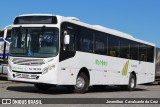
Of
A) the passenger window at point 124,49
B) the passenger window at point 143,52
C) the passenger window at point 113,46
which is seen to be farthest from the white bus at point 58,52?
the passenger window at point 143,52

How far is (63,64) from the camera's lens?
56.8 ft

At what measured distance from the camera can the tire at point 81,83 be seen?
61.0ft

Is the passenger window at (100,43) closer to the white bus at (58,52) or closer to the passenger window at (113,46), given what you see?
the white bus at (58,52)

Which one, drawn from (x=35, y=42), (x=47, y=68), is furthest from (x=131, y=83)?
(x=35, y=42)

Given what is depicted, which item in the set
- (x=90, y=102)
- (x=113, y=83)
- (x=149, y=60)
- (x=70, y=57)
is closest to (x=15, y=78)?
(x=70, y=57)

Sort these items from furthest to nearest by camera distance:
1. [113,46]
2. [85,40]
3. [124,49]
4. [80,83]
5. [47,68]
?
[124,49] < [113,46] < [85,40] < [80,83] < [47,68]

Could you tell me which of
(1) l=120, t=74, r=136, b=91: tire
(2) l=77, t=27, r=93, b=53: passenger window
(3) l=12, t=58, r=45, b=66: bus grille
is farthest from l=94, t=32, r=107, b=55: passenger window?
(1) l=120, t=74, r=136, b=91: tire

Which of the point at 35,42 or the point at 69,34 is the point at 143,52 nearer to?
the point at 69,34

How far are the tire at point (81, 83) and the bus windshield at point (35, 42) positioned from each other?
7.61 feet

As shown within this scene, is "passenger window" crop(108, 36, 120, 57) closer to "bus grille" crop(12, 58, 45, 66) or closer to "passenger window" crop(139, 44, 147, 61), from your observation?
"passenger window" crop(139, 44, 147, 61)

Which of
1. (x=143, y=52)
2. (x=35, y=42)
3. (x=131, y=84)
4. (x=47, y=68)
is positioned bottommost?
(x=131, y=84)

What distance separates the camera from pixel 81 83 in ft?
61.8

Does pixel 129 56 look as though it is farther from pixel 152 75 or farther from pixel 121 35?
pixel 152 75

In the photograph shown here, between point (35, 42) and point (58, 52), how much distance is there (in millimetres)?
1028
